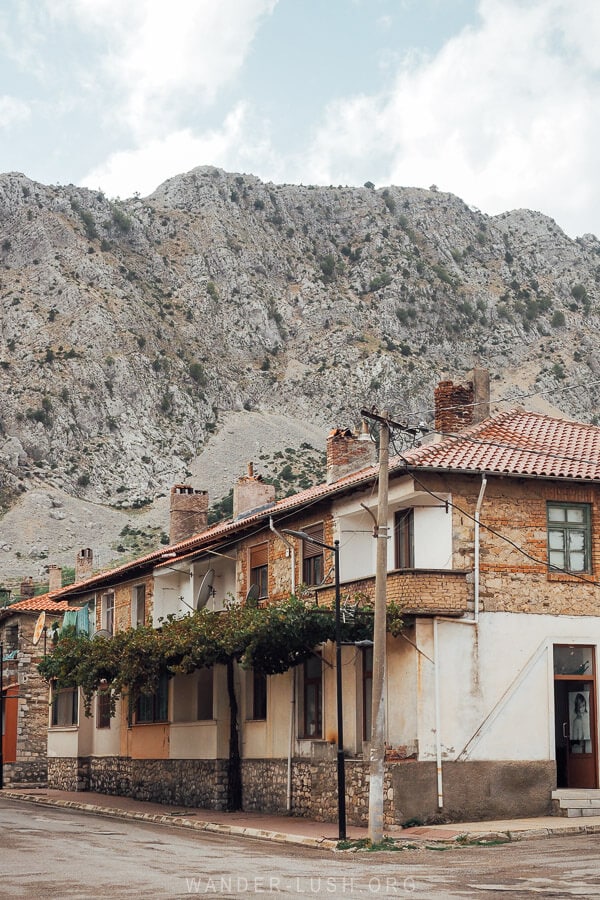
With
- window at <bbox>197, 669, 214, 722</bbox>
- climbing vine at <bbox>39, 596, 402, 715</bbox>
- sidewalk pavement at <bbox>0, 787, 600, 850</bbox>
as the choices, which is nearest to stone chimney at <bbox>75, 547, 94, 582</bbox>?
climbing vine at <bbox>39, 596, 402, 715</bbox>

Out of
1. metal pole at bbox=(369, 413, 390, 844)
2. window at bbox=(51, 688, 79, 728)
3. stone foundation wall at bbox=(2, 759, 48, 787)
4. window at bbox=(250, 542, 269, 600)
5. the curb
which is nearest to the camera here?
metal pole at bbox=(369, 413, 390, 844)

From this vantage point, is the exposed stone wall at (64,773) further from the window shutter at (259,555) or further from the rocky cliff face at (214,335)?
the rocky cliff face at (214,335)

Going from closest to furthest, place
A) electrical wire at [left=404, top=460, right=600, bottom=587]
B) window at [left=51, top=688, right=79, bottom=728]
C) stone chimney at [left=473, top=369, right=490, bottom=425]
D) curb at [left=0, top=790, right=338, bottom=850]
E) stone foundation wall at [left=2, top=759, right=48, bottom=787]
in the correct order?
curb at [left=0, top=790, right=338, bottom=850] → electrical wire at [left=404, top=460, right=600, bottom=587] → stone chimney at [left=473, top=369, right=490, bottom=425] → window at [left=51, top=688, right=79, bottom=728] → stone foundation wall at [left=2, top=759, right=48, bottom=787]

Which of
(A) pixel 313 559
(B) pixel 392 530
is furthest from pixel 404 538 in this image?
(A) pixel 313 559

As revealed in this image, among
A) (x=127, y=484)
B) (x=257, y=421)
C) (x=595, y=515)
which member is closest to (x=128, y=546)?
(x=127, y=484)

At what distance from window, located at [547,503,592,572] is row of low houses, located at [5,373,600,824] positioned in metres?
0.03

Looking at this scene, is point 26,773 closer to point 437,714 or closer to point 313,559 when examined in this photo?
point 313,559

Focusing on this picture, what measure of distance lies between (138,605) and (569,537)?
1814cm

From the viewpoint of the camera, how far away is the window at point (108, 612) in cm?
4250

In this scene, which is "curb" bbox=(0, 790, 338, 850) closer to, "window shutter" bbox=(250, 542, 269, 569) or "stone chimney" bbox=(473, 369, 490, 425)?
"window shutter" bbox=(250, 542, 269, 569)

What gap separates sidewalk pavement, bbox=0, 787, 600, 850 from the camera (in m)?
21.8

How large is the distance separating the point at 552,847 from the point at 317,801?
8391 mm

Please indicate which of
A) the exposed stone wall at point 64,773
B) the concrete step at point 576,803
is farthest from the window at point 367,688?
the exposed stone wall at point 64,773

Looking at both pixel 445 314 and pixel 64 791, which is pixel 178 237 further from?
pixel 64 791
